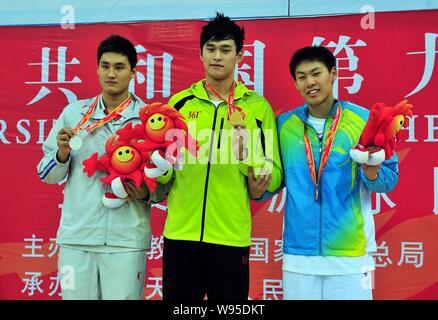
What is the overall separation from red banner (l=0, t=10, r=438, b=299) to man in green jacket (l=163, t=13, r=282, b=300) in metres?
0.93

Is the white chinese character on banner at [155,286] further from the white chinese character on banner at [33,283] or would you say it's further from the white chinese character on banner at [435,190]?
the white chinese character on banner at [435,190]

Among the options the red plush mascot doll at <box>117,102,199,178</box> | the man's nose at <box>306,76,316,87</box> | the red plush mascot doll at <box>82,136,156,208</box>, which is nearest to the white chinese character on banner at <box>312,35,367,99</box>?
the man's nose at <box>306,76,316,87</box>

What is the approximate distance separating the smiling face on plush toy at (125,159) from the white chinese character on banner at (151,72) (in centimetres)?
113

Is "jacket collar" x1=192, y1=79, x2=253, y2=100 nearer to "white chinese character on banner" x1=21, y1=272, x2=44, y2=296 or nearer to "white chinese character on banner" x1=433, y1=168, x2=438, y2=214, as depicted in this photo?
"white chinese character on banner" x1=433, y1=168, x2=438, y2=214

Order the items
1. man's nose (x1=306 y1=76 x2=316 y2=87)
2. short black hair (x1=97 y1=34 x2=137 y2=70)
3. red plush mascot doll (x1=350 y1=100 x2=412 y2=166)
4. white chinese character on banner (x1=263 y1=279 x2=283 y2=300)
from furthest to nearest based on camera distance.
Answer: white chinese character on banner (x1=263 y1=279 x2=283 y2=300)
short black hair (x1=97 y1=34 x2=137 y2=70)
man's nose (x1=306 y1=76 x2=316 y2=87)
red plush mascot doll (x1=350 y1=100 x2=412 y2=166)

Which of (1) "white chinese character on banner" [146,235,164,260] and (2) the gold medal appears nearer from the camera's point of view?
(2) the gold medal

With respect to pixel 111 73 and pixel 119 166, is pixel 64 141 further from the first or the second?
pixel 111 73

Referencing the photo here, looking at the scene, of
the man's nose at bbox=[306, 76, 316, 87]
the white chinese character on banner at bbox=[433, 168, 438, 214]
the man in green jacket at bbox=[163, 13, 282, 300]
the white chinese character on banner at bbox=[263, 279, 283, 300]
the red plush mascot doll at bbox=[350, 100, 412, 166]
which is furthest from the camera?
the white chinese character on banner at bbox=[263, 279, 283, 300]

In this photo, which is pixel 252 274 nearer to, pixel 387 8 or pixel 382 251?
pixel 382 251

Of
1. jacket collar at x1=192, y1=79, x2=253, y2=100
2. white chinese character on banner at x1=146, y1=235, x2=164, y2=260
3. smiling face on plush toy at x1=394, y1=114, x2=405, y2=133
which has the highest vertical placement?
jacket collar at x1=192, y1=79, x2=253, y2=100

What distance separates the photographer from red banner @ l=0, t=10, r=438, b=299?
3.10 m

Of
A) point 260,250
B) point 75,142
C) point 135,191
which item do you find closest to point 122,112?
point 75,142

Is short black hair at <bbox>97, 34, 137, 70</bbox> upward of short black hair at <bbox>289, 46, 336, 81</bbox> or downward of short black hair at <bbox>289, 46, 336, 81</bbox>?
upward

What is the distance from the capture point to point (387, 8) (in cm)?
311
